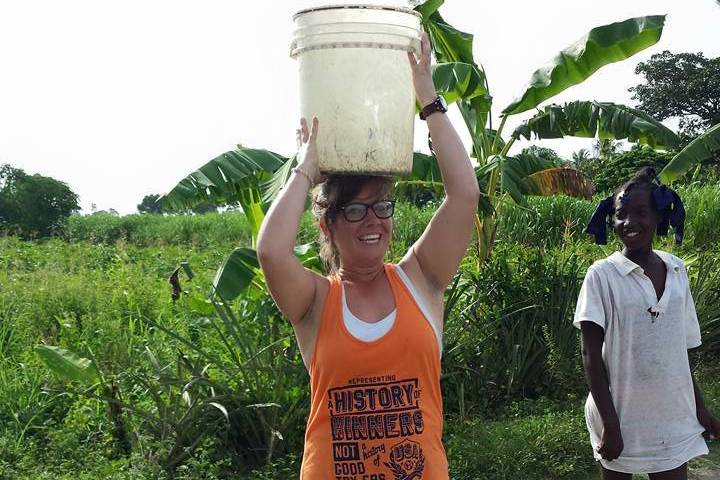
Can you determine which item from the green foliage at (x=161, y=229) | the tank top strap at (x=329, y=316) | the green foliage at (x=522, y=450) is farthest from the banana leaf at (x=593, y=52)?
the green foliage at (x=161, y=229)

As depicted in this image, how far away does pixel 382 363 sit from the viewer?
81.7 inches

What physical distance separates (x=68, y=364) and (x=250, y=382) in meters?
1.13

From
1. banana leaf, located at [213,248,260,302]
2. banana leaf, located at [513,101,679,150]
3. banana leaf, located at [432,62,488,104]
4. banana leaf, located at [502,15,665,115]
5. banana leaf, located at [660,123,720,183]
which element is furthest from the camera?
banana leaf, located at [660,123,720,183]

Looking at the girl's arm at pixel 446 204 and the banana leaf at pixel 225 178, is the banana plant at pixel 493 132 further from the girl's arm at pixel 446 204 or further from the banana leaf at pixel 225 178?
the girl's arm at pixel 446 204

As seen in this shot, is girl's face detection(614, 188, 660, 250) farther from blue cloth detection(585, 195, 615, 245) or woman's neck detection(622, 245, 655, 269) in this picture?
blue cloth detection(585, 195, 615, 245)

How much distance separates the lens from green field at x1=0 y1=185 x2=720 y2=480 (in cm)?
489

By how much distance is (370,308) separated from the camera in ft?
7.17

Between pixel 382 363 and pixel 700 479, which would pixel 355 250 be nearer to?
pixel 382 363

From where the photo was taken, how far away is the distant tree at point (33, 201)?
2533cm

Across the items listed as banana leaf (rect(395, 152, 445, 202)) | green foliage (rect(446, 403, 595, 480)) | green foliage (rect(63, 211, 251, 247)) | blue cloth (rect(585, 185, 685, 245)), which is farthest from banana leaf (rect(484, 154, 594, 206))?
green foliage (rect(63, 211, 251, 247))

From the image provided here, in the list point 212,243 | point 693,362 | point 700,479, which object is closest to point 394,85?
point 700,479

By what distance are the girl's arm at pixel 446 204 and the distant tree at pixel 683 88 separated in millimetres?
33593

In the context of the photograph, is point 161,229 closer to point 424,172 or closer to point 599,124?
point 599,124

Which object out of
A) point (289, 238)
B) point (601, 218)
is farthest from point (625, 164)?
point (289, 238)
